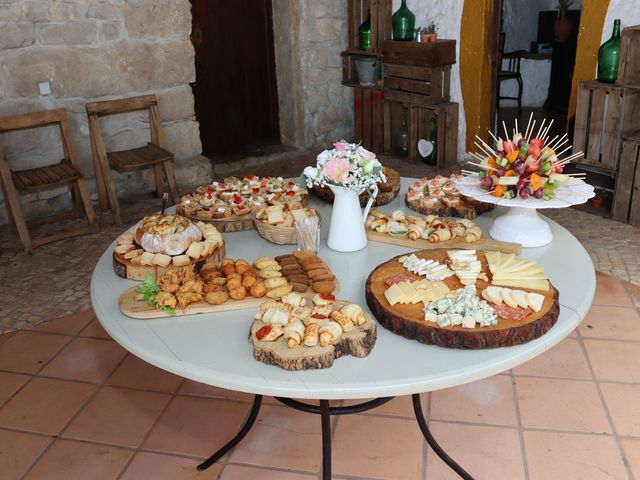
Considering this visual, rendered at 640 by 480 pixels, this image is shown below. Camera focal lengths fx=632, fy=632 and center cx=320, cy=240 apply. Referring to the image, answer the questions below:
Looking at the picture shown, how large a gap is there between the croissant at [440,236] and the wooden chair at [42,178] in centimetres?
276

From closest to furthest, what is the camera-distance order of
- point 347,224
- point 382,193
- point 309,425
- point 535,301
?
point 535,301 < point 347,224 < point 309,425 < point 382,193

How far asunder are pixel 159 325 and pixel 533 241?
128cm

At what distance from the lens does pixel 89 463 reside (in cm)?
227

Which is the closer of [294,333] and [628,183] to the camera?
[294,333]

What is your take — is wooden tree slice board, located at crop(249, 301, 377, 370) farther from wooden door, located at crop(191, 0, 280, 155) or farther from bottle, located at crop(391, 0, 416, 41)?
wooden door, located at crop(191, 0, 280, 155)

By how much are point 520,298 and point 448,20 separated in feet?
14.1

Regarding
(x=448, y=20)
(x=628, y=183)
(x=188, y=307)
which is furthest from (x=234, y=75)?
(x=188, y=307)

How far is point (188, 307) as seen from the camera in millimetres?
1819

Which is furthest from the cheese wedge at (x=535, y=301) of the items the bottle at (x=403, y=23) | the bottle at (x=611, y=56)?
the bottle at (x=403, y=23)

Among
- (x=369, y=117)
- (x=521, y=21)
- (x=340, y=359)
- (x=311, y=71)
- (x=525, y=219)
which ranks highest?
(x=521, y=21)

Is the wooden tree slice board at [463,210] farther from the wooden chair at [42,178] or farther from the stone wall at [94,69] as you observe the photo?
the stone wall at [94,69]

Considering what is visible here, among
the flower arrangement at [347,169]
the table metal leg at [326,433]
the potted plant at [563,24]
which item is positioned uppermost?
the potted plant at [563,24]

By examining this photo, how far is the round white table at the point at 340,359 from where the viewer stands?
4.91ft

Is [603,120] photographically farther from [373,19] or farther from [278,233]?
[278,233]
